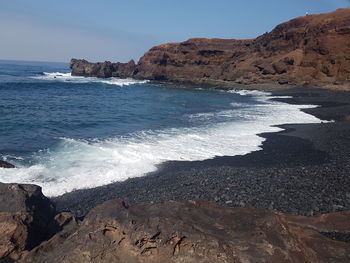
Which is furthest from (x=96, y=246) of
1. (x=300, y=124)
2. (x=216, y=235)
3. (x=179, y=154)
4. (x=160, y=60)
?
(x=160, y=60)

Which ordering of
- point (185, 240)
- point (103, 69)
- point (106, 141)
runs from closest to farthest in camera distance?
point (185, 240), point (106, 141), point (103, 69)

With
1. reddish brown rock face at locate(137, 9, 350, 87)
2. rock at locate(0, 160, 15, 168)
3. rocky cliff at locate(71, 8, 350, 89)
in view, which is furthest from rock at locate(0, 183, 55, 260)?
reddish brown rock face at locate(137, 9, 350, 87)

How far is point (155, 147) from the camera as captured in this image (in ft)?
40.8

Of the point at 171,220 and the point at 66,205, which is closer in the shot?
the point at 171,220

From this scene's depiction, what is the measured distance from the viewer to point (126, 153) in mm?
11406

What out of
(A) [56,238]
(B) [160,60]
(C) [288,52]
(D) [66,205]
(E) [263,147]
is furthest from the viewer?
(B) [160,60]

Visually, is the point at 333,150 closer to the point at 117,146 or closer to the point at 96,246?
the point at 117,146

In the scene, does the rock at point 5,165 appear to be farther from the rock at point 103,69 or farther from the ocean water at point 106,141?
the rock at point 103,69

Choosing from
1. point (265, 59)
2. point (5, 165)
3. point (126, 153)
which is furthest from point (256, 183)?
point (265, 59)

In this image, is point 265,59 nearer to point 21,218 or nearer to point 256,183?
point 256,183

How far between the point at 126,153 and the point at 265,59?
44484 mm

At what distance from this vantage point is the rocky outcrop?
2873mm

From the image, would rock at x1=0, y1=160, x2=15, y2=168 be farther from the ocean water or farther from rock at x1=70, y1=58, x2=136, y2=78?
rock at x1=70, y1=58, x2=136, y2=78

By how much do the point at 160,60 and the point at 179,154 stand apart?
5328 centimetres
